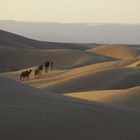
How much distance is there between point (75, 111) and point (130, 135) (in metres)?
0.97

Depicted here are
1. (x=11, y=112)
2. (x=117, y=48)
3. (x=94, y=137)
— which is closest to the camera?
(x=94, y=137)

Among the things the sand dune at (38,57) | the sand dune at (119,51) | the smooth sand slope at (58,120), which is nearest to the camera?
the smooth sand slope at (58,120)

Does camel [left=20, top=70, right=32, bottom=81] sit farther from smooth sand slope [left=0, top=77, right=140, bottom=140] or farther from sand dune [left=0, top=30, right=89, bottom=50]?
sand dune [left=0, top=30, right=89, bottom=50]

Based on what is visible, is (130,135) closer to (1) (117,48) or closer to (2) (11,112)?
(2) (11,112)

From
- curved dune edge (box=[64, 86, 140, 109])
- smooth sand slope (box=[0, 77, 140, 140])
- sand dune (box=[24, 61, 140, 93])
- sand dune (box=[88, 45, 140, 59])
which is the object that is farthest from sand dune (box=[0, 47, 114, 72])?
smooth sand slope (box=[0, 77, 140, 140])

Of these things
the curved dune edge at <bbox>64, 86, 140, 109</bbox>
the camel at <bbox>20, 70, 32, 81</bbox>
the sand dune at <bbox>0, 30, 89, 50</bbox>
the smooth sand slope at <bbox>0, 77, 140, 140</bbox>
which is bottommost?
the camel at <bbox>20, 70, 32, 81</bbox>

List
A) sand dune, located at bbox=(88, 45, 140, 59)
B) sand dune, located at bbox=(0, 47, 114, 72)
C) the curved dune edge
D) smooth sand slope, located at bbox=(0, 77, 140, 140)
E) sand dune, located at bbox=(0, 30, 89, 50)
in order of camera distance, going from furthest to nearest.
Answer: sand dune, located at bbox=(0, 30, 89, 50) < sand dune, located at bbox=(88, 45, 140, 59) < sand dune, located at bbox=(0, 47, 114, 72) < the curved dune edge < smooth sand slope, located at bbox=(0, 77, 140, 140)

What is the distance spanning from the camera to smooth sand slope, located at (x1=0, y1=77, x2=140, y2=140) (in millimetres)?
5457

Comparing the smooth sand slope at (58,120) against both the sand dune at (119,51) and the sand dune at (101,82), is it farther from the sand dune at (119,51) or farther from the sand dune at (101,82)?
the sand dune at (119,51)

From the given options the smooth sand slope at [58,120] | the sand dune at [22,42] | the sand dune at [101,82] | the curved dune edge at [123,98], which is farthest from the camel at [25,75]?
the sand dune at [22,42]

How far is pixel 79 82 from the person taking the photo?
725 inches

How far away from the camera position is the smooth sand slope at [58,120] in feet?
17.9

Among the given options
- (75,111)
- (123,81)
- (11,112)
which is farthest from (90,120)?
(123,81)

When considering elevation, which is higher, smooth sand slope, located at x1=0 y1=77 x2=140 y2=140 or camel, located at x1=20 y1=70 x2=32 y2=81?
smooth sand slope, located at x1=0 y1=77 x2=140 y2=140
